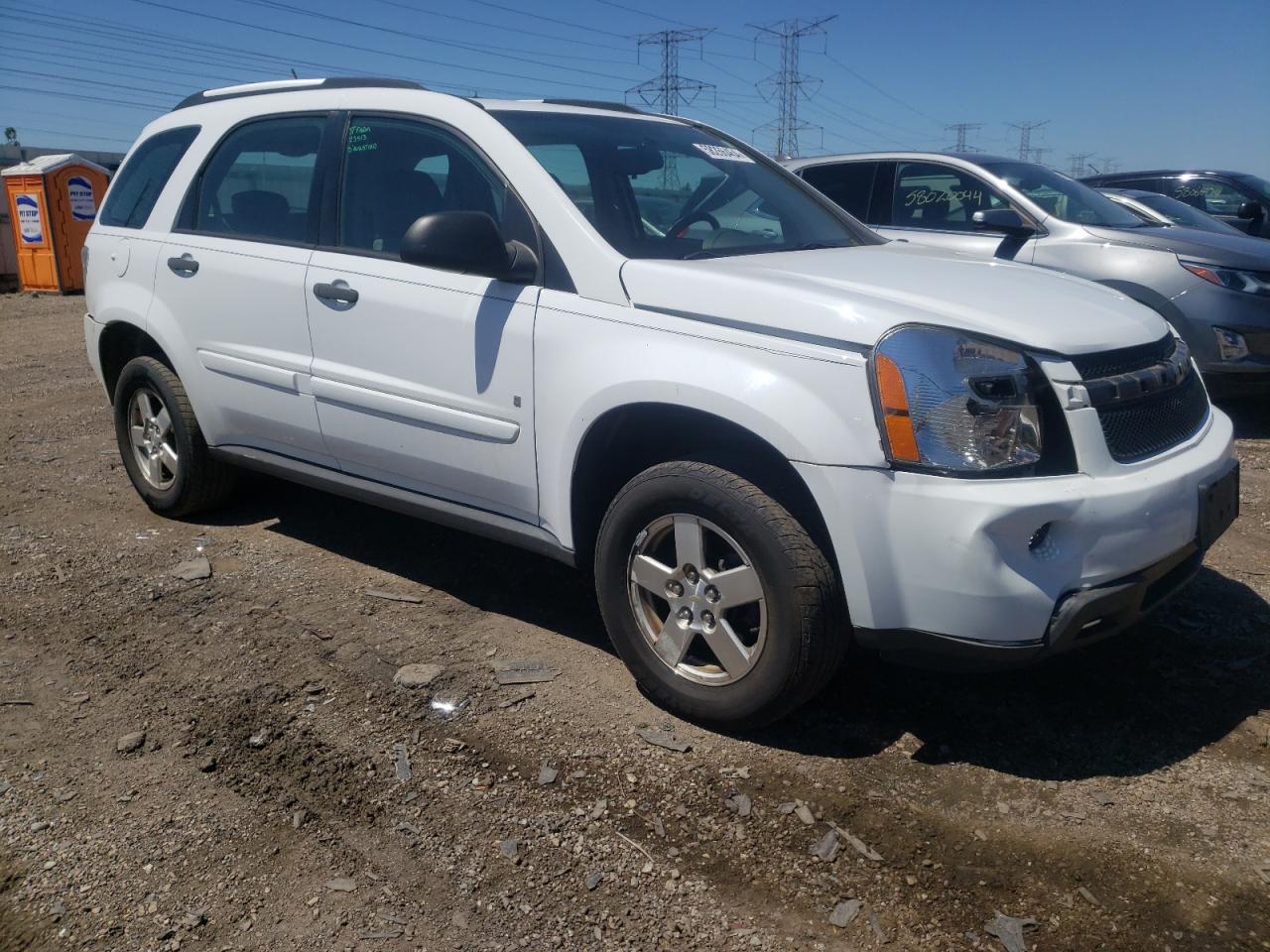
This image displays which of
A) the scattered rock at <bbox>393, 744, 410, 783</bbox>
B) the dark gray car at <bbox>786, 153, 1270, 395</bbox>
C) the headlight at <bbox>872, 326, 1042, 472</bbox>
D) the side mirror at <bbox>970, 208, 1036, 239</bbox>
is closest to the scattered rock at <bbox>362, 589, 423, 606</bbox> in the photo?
the scattered rock at <bbox>393, 744, 410, 783</bbox>

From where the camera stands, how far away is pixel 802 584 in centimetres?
278

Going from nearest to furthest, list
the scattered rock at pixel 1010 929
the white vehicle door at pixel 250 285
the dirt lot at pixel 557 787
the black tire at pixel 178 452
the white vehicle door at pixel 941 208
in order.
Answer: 1. the scattered rock at pixel 1010 929
2. the dirt lot at pixel 557 787
3. the white vehicle door at pixel 250 285
4. the black tire at pixel 178 452
5. the white vehicle door at pixel 941 208

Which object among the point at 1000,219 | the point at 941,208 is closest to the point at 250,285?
the point at 1000,219

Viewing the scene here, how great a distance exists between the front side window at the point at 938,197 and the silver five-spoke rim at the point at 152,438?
4881 millimetres

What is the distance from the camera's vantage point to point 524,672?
3.54m

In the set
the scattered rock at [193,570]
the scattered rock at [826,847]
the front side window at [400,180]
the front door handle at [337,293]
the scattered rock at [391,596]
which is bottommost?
the scattered rock at [193,570]

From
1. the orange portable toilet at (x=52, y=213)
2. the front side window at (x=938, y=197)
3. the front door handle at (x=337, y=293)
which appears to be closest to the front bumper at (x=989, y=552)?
the front door handle at (x=337, y=293)

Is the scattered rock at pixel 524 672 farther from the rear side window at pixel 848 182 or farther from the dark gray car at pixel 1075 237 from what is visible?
the rear side window at pixel 848 182

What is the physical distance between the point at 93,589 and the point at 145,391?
105cm

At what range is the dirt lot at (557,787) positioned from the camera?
7.80ft

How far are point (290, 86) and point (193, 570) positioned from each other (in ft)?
6.68

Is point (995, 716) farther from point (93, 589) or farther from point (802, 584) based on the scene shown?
point (93, 589)

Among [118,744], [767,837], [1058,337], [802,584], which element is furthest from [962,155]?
[118,744]

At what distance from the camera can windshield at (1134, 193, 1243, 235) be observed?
859 cm
